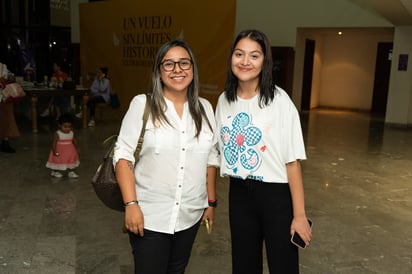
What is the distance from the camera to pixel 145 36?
11164 millimetres

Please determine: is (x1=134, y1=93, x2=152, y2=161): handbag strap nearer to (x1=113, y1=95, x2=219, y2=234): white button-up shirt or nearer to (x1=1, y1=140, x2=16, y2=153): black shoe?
(x1=113, y1=95, x2=219, y2=234): white button-up shirt

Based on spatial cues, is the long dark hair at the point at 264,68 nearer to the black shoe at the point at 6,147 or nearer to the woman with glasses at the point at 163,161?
the woman with glasses at the point at 163,161

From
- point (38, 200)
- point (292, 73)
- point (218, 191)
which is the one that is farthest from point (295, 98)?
point (38, 200)

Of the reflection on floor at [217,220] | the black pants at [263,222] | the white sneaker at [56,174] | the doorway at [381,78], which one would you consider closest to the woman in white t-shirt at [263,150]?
the black pants at [263,222]

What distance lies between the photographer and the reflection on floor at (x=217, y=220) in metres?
3.01

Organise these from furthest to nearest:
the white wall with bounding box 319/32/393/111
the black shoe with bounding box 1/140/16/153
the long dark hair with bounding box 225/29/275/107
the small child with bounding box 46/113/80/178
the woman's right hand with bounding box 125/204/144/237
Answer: the white wall with bounding box 319/32/393/111, the black shoe with bounding box 1/140/16/153, the small child with bounding box 46/113/80/178, the long dark hair with bounding box 225/29/275/107, the woman's right hand with bounding box 125/204/144/237

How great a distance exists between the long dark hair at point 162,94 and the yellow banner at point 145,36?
638cm

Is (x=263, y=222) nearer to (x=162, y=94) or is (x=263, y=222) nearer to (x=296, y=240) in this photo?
(x=296, y=240)

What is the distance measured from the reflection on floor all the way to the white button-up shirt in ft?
4.31

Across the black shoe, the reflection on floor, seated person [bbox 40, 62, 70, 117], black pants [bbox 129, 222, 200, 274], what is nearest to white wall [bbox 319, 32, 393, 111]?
the reflection on floor

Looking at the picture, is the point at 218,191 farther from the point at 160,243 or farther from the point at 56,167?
the point at 160,243

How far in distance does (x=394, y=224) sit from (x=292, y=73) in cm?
872

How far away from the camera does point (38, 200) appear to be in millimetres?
4266

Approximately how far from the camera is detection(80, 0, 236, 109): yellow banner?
8.82 metres
